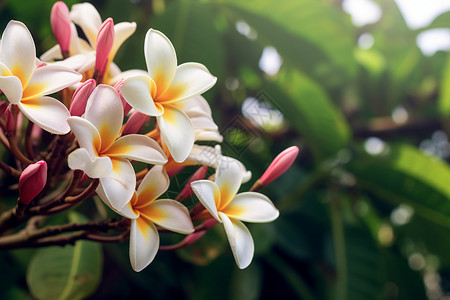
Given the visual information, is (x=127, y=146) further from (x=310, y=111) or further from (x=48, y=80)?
(x=310, y=111)

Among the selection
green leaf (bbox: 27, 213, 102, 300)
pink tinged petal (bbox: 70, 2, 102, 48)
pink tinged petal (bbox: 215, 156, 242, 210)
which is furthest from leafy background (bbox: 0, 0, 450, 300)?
pink tinged petal (bbox: 215, 156, 242, 210)

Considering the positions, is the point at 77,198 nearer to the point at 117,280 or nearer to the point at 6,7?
the point at 6,7

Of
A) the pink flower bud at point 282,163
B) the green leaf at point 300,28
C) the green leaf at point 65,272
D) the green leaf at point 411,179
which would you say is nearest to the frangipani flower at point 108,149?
the pink flower bud at point 282,163

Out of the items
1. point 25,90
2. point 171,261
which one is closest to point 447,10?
point 171,261

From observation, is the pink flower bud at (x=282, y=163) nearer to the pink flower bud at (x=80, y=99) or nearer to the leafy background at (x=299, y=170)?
the pink flower bud at (x=80, y=99)

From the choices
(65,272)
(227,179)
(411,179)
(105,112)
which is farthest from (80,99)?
(411,179)

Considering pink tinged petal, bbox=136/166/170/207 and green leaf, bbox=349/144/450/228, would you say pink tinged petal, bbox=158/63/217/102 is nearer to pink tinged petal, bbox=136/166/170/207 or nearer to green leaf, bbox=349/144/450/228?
pink tinged petal, bbox=136/166/170/207
